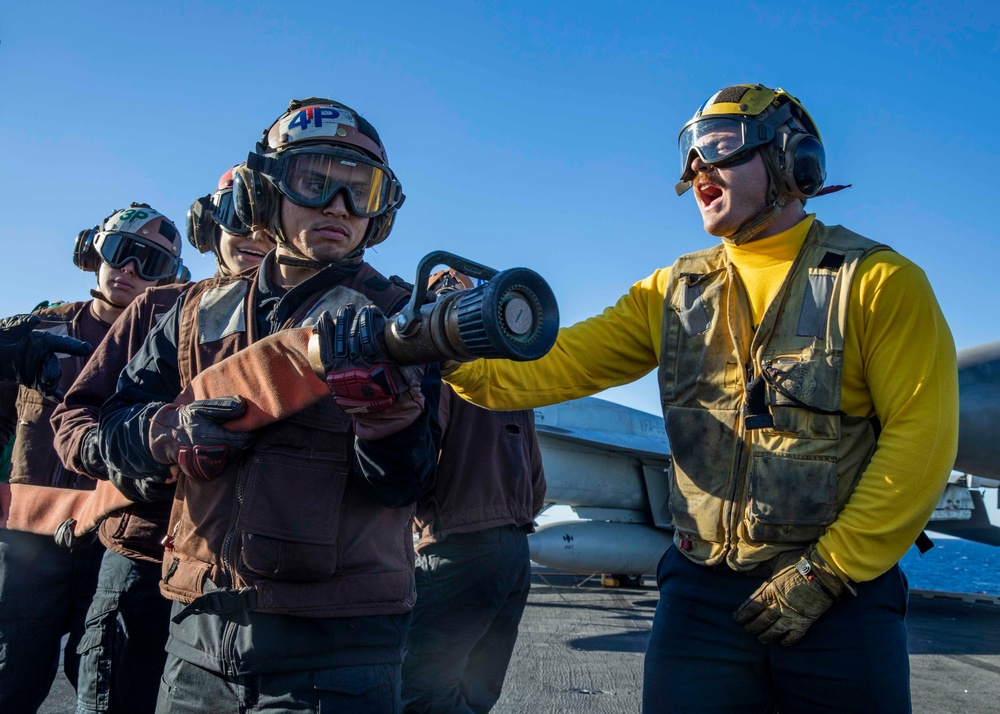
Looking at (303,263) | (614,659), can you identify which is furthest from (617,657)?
(303,263)

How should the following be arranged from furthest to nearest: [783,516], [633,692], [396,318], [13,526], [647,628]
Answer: [647,628] < [633,692] < [13,526] < [783,516] < [396,318]

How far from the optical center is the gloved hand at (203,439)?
1.96m

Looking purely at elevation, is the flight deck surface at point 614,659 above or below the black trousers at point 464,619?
below

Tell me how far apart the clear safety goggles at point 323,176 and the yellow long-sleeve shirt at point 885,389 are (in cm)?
63

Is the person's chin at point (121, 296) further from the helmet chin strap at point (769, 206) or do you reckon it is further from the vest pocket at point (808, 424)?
the vest pocket at point (808, 424)

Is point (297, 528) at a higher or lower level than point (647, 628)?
higher

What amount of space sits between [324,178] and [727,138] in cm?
117

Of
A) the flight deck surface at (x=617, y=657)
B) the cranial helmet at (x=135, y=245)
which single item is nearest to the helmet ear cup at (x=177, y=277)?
the cranial helmet at (x=135, y=245)

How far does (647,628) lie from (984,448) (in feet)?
16.1

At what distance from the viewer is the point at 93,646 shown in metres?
2.70

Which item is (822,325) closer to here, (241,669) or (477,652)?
(241,669)

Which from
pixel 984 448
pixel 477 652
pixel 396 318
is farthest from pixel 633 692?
pixel 396 318

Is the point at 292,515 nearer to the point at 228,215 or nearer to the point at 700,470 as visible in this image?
the point at 700,470

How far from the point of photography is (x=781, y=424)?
6.79 ft
